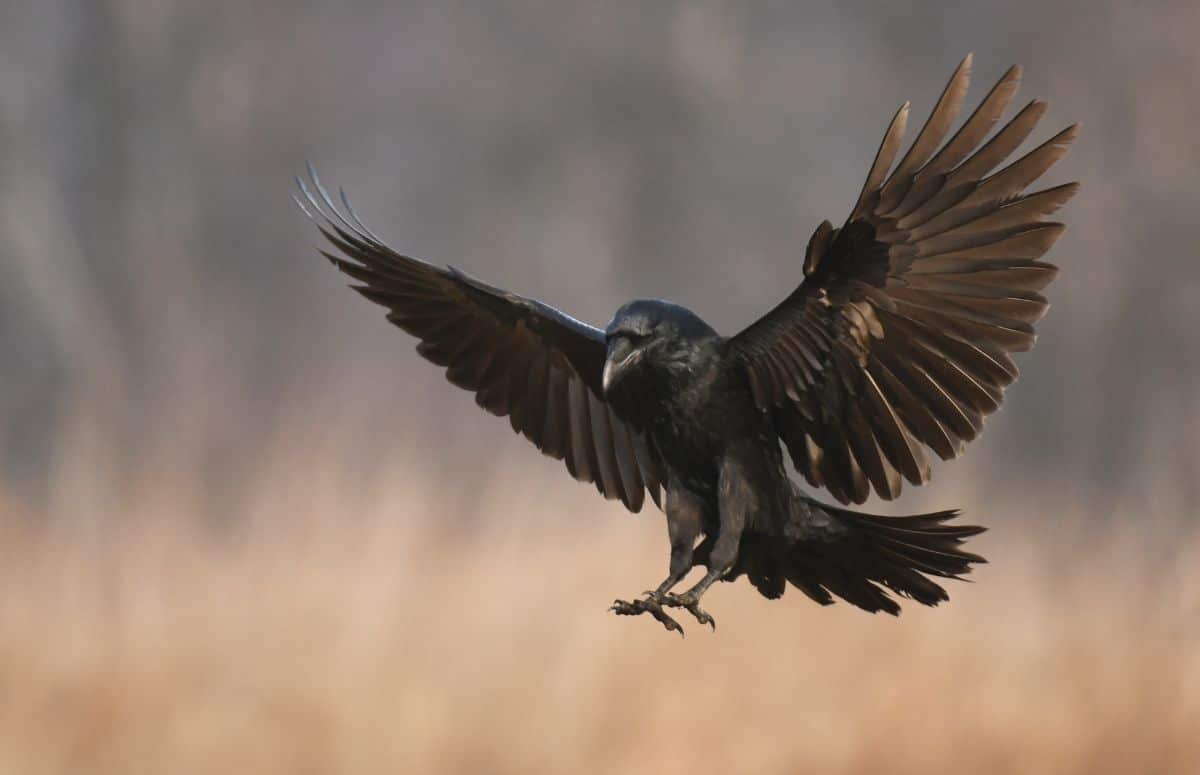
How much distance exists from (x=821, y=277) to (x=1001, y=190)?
0.69 metres

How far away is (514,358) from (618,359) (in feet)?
4.24

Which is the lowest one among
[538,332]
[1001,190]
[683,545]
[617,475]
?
[683,545]

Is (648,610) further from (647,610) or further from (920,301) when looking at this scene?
(920,301)

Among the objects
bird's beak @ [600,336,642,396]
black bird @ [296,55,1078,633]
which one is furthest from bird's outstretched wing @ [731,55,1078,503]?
bird's beak @ [600,336,642,396]

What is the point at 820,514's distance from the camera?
5.80 m

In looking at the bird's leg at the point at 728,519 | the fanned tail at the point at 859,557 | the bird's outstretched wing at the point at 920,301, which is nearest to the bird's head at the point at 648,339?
the bird's outstretched wing at the point at 920,301

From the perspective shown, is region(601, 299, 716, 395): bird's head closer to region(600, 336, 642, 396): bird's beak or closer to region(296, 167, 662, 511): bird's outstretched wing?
region(600, 336, 642, 396): bird's beak

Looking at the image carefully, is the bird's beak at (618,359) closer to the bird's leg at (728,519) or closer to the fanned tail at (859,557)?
the bird's leg at (728,519)

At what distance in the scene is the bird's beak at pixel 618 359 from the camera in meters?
5.29

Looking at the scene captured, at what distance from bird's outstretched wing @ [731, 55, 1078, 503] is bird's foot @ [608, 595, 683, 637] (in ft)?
2.79

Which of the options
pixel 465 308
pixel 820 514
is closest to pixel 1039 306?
pixel 820 514

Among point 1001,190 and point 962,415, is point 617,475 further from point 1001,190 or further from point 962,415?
point 1001,190

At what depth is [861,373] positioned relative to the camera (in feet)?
17.8

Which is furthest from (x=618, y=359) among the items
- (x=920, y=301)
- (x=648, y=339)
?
(x=920, y=301)
